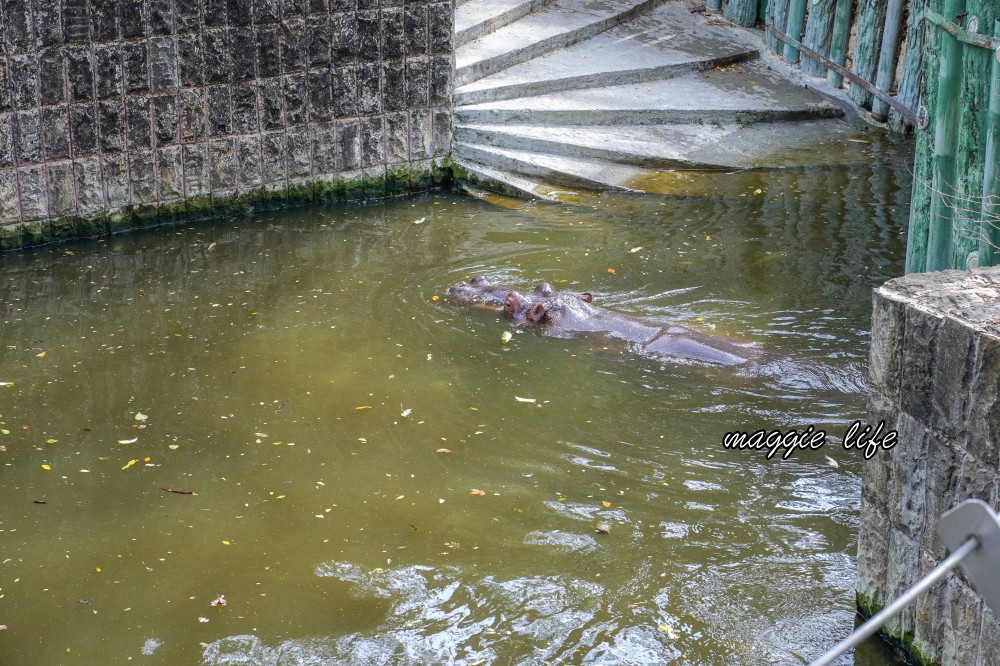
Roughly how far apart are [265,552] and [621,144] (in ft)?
19.2

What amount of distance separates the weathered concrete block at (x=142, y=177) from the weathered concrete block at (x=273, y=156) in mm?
823

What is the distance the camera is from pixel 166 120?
7.91 metres

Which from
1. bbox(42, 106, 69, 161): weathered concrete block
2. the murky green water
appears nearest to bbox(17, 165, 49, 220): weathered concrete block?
bbox(42, 106, 69, 161): weathered concrete block

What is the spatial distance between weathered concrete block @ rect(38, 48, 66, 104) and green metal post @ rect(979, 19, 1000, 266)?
18.4 ft

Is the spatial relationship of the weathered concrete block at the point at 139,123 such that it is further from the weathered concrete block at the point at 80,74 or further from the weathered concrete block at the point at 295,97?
the weathered concrete block at the point at 295,97

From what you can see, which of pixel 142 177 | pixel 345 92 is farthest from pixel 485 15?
pixel 142 177

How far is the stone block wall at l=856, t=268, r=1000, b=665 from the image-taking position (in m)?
3.09

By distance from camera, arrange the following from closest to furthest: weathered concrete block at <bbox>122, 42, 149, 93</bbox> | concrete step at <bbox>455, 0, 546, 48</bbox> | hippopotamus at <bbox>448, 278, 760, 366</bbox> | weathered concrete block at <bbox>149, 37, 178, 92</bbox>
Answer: hippopotamus at <bbox>448, 278, 760, 366</bbox>
weathered concrete block at <bbox>122, 42, 149, 93</bbox>
weathered concrete block at <bbox>149, 37, 178, 92</bbox>
concrete step at <bbox>455, 0, 546, 48</bbox>

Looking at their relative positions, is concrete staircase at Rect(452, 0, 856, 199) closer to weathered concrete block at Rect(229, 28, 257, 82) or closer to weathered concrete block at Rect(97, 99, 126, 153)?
weathered concrete block at Rect(229, 28, 257, 82)

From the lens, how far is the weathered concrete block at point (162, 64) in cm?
773

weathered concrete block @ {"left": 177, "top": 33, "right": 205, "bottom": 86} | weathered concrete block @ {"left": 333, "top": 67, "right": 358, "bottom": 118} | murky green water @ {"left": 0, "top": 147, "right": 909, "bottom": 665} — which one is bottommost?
murky green water @ {"left": 0, "top": 147, "right": 909, "bottom": 665}

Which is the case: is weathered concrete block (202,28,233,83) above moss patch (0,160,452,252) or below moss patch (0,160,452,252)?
above

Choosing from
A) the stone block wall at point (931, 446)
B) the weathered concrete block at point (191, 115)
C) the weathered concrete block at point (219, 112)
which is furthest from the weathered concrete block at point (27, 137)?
the stone block wall at point (931, 446)

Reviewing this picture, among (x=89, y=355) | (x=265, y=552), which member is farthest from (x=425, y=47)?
(x=265, y=552)
